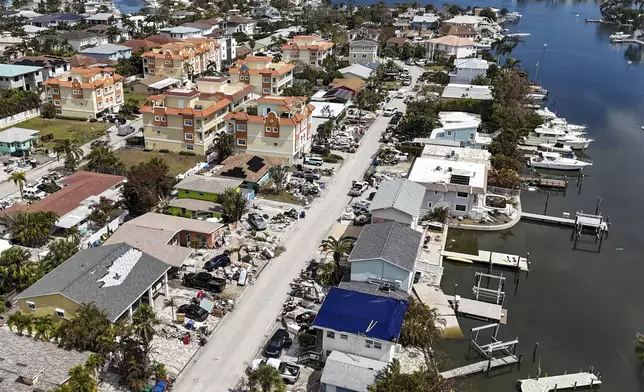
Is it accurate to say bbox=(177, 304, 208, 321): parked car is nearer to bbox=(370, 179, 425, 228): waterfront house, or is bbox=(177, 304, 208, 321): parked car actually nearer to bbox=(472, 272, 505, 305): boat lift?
bbox=(370, 179, 425, 228): waterfront house

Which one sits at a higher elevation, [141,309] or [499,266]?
[141,309]

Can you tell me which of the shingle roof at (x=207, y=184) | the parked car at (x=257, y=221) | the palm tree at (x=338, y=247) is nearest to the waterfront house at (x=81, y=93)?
the shingle roof at (x=207, y=184)

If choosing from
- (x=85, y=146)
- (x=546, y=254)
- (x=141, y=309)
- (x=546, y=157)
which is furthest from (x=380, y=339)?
(x=85, y=146)

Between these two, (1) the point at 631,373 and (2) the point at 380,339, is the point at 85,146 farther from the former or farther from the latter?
(1) the point at 631,373

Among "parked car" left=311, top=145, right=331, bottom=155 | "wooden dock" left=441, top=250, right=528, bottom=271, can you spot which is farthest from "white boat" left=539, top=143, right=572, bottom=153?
"wooden dock" left=441, top=250, right=528, bottom=271

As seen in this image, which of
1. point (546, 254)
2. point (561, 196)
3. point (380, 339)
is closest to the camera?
point (380, 339)

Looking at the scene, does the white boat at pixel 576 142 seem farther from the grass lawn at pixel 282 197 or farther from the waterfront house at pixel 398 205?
the grass lawn at pixel 282 197

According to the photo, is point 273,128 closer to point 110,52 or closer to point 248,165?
point 248,165
